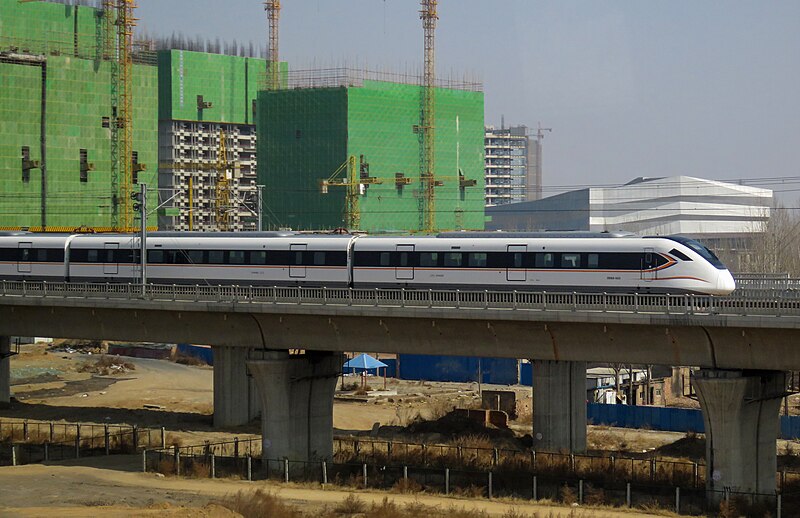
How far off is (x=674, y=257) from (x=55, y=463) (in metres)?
30.5

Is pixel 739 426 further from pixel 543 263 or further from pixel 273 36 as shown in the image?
pixel 273 36

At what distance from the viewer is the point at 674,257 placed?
5119 centimetres

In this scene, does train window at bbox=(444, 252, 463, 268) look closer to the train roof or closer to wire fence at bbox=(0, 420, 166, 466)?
the train roof

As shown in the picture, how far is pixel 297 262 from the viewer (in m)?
Answer: 60.5

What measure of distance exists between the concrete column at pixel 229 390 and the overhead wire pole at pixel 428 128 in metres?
89.7

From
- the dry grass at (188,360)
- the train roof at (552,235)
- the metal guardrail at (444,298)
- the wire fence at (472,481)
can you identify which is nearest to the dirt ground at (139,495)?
the wire fence at (472,481)

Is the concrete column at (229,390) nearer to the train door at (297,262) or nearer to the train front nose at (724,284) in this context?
the train door at (297,262)

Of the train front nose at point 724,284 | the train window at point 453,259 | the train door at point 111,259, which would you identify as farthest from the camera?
the train door at point 111,259

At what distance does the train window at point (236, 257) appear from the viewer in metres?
62.4

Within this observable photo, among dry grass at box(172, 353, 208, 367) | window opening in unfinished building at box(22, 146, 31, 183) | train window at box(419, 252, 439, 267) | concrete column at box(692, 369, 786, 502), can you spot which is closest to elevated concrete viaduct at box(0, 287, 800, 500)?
concrete column at box(692, 369, 786, 502)

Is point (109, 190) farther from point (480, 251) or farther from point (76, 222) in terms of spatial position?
point (480, 251)

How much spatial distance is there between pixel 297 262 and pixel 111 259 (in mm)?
12048

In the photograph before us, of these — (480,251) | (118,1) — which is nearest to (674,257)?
(480,251)

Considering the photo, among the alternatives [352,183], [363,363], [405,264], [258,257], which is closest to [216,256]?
[258,257]
